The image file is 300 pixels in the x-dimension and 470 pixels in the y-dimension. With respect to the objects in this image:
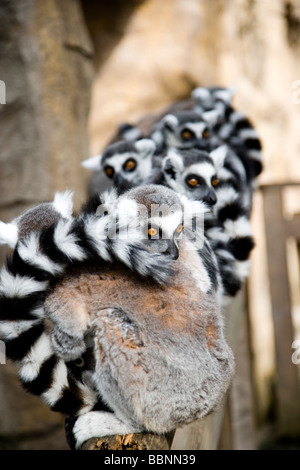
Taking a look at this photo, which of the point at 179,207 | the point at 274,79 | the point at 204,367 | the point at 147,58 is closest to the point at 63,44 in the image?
the point at 147,58

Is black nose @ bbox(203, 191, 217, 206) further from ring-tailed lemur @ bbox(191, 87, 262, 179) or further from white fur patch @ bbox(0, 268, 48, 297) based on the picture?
white fur patch @ bbox(0, 268, 48, 297)

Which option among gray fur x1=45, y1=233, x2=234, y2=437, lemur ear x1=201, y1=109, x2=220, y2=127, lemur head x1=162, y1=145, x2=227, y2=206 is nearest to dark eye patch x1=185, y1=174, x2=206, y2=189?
lemur head x1=162, y1=145, x2=227, y2=206

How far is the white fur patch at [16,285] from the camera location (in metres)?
2.09

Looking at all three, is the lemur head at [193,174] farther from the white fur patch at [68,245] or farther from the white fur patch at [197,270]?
the white fur patch at [68,245]

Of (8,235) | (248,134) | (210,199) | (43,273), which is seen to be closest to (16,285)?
(43,273)

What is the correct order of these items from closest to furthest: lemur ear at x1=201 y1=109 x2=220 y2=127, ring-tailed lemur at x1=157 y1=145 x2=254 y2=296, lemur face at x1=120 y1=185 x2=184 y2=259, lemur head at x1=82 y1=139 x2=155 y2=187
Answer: lemur face at x1=120 y1=185 x2=184 y2=259 < ring-tailed lemur at x1=157 y1=145 x2=254 y2=296 < lemur head at x1=82 y1=139 x2=155 y2=187 < lemur ear at x1=201 y1=109 x2=220 y2=127

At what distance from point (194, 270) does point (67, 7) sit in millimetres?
3731

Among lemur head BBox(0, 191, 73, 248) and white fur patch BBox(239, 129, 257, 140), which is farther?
white fur patch BBox(239, 129, 257, 140)

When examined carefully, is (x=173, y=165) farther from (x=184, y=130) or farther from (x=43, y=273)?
(x=43, y=273)

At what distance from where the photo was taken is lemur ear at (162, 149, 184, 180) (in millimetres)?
3406

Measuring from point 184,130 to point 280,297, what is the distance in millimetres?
2837

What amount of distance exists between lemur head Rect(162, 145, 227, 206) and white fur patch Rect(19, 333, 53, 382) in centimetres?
148

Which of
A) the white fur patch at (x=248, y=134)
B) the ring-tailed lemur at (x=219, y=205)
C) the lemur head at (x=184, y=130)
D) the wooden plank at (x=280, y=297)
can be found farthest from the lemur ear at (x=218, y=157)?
the wooden plank at (x=280, y=297)

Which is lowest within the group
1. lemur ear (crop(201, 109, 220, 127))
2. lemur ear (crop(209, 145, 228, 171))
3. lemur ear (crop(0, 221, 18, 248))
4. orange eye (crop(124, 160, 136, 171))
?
lemur ear (crop(0, 221, 18, 248))
